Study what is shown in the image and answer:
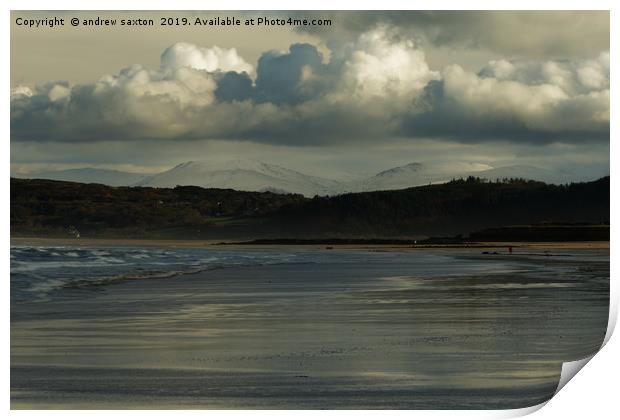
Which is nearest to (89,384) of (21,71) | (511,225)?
(21,71)

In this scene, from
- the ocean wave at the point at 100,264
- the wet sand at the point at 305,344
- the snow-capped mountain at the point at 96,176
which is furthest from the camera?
the ocean wave at the point at 100,264

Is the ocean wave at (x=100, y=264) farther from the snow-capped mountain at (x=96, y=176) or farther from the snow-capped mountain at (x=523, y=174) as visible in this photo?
the snow-capped mountain at (x=523, y=174)

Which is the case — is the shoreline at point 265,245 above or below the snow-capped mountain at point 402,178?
below

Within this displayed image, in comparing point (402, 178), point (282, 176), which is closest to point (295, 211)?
point (282, 176)

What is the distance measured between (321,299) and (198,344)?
12.0 ft

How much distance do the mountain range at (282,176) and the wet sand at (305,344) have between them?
1.53m

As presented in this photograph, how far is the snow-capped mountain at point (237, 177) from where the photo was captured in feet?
40.2

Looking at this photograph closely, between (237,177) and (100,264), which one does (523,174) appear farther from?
(100,264)

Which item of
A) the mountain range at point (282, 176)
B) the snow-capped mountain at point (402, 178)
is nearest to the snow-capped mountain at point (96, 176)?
the mountain range at point (282, 176)

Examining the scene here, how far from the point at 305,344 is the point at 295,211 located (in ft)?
9.19

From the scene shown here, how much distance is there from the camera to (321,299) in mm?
14398

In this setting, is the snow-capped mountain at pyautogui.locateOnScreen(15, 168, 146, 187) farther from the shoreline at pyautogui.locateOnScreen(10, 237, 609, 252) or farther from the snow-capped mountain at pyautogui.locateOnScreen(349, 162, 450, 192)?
the snow-capped mountain at pyautogui.locateOnScreen(349, 162, 450, 192)

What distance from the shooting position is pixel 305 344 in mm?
10953
